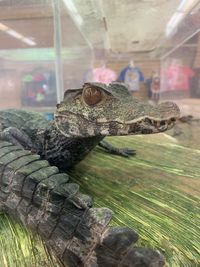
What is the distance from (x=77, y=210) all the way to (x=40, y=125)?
50 centimetres

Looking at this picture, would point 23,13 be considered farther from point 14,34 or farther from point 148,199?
point 148,199

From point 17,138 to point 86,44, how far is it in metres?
1.94

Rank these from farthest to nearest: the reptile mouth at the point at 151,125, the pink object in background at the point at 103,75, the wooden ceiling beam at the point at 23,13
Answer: the pink object in background at the point at 103,75
the wooden ceiling beam at the point at 23,13
the reptile mouth at the point at 151,125

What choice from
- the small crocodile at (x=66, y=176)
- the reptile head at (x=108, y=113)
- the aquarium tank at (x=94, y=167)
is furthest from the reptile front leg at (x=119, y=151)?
the reptile head at (x=108, y=113)

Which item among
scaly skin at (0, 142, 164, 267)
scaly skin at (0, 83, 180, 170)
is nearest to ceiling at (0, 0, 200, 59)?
scaly skin at (0, 83, 180, 170)

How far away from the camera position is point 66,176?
0.62m

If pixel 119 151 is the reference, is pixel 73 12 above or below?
above

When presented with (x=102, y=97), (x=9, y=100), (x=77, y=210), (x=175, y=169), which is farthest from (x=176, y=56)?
(x=77, y=210)

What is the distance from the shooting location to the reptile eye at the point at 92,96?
70 cm

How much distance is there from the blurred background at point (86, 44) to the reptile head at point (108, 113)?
3.30 feet

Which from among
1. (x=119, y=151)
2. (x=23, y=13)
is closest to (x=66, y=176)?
(x=119, y=151)

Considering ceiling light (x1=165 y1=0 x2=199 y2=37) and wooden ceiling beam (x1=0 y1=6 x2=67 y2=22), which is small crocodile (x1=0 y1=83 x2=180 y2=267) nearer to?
wooden ceiling beam (x1=0 y1=6 x2=67 y2=22)

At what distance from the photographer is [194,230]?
581 millimetres

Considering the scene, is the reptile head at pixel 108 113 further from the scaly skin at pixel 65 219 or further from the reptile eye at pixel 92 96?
the scaly skin at pixel 65 219
